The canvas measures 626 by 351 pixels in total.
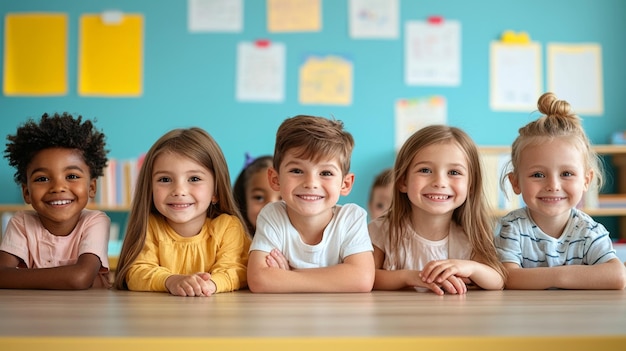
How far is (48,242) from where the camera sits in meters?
1.78

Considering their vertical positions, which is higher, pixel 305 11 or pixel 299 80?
pixel 305 11

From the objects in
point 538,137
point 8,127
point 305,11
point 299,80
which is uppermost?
point 305,11

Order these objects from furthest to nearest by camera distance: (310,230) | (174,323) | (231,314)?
(310,230) < (231,314) < (174,323)

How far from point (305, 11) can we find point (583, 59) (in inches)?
77.4

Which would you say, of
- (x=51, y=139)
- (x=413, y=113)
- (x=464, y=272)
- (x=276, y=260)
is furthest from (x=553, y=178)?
(x=413, y=113)

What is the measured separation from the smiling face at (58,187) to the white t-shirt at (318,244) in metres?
0.50

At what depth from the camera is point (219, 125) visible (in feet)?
15.0

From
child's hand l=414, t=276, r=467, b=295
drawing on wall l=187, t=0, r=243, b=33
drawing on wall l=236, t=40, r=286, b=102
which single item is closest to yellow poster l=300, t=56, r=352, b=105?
drawing on wall l=236, t=40, r=286, b=102

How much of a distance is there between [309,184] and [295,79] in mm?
3043

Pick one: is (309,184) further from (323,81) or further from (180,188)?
(323,81)

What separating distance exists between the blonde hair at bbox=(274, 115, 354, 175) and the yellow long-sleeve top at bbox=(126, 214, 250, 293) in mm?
223

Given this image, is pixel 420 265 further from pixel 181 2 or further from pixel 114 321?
pixel 181 2

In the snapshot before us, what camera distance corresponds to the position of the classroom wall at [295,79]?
453 cm

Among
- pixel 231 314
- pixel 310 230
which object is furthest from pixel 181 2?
pixel 231 314
